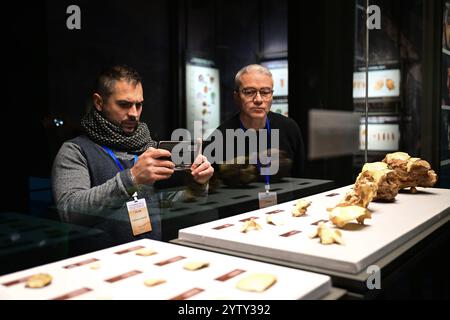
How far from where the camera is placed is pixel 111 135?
70.8 inches

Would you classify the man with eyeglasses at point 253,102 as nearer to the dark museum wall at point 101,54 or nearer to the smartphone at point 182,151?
the dark museum wall at point 101,54

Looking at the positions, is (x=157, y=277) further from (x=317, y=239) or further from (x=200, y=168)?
(x=200, y=168)

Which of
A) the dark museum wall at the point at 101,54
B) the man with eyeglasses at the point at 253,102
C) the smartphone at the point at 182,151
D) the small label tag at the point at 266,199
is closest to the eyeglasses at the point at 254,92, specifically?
the man with eyeglasses at the point at 253,102

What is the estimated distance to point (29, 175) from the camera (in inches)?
58.3

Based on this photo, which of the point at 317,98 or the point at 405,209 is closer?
the point at 405,209

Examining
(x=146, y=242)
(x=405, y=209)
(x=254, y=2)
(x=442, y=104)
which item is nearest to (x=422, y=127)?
(x=442, y=104)

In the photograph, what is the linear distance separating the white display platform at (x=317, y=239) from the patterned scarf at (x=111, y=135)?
50 cm

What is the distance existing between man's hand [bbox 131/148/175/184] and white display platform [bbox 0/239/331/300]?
390mm

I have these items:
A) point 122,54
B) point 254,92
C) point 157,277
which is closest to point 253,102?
point 254,92

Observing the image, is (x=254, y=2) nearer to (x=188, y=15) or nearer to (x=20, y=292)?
(x=188, y=15)

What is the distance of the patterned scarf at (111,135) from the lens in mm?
1761

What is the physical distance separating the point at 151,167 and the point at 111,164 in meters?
0.26

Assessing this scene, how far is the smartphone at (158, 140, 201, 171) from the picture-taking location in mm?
1709

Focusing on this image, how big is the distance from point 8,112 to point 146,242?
0.61 metres
